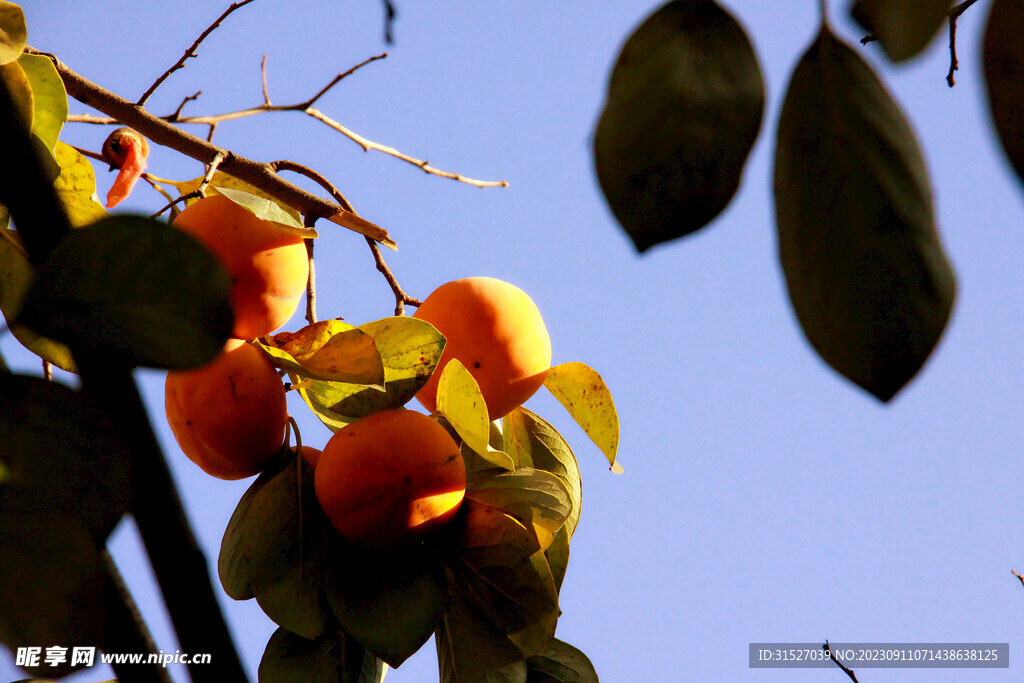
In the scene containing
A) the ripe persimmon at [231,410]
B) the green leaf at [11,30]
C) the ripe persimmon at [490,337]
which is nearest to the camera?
the green leaf at [11,30]

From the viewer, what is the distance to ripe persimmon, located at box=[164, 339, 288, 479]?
71cm

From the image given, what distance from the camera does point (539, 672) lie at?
0.87 meters

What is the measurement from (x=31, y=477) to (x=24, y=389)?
1.3 inches

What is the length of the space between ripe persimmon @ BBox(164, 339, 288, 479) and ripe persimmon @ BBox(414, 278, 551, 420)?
0.16 meters

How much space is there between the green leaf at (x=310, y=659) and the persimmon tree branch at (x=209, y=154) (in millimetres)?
402

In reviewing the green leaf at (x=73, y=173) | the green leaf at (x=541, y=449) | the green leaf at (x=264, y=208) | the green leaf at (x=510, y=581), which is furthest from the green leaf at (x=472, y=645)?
the green leaf at (x=73, y=173)

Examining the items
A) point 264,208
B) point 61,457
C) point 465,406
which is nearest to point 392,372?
point 465,406

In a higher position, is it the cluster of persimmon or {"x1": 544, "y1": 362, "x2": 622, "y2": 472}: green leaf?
the cluster of persimmon

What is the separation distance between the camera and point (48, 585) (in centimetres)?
30

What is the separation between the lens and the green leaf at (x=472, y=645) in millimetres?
757

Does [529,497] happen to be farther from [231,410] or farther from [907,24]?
[907,24]

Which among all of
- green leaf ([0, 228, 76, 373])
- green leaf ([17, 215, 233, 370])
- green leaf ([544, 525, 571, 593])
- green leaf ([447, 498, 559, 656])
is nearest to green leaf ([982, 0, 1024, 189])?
green leaf ([17, 215, 233, 370])

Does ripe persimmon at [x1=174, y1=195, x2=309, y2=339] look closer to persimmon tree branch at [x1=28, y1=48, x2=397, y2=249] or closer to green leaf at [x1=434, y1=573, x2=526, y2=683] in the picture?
persimmon tree branch at [x1=28, y1=48, x2=397, y2=249]

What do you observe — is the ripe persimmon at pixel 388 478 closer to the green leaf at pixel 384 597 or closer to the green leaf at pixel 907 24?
the green leaf at pixel 384 597
